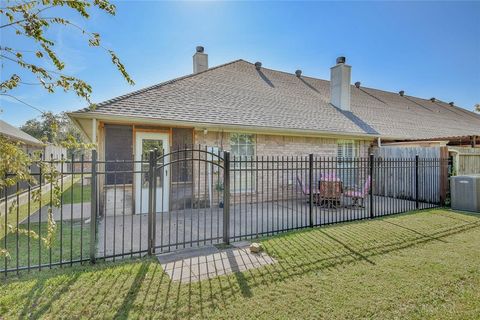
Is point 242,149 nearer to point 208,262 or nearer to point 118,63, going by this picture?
point 208,262

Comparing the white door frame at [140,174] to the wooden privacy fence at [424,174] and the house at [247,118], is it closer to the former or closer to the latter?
the house at [247,118]

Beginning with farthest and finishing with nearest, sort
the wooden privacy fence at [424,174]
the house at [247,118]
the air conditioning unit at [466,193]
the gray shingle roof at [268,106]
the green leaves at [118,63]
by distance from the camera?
1. the wooden privacy fence at [424,174]
2. the gray shingle roof at [268,106]
3. the air conditioning unit at [466,193]
4. the house at [247,118]
5. the green leaves at [118,63]

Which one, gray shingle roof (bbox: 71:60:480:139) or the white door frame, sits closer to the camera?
the white door frame

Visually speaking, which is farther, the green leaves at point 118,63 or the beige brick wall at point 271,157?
the beige brick wall at point 271,157

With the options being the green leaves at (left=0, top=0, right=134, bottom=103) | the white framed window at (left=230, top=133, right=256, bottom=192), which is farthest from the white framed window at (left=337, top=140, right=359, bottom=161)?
the green leaves at (left=0, top=0, right=134, bottom=103)

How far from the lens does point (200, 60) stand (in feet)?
44.0

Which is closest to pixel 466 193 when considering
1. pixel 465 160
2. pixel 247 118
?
pixel 465 160

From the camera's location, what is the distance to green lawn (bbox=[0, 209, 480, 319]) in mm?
3160

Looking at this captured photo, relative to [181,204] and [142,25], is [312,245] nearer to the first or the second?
[181,204]

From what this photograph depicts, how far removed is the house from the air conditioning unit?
9.93 ft

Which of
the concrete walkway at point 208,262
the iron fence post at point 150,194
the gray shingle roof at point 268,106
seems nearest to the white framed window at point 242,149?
the gray shingle roof at point 268,106

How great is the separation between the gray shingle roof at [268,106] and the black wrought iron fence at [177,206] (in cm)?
160

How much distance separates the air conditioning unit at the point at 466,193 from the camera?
8672 mm

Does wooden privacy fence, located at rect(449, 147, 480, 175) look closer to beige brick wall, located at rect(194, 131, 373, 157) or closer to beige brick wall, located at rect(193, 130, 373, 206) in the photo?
beige brick wall, located at rect(193, 130, 373, 206)
